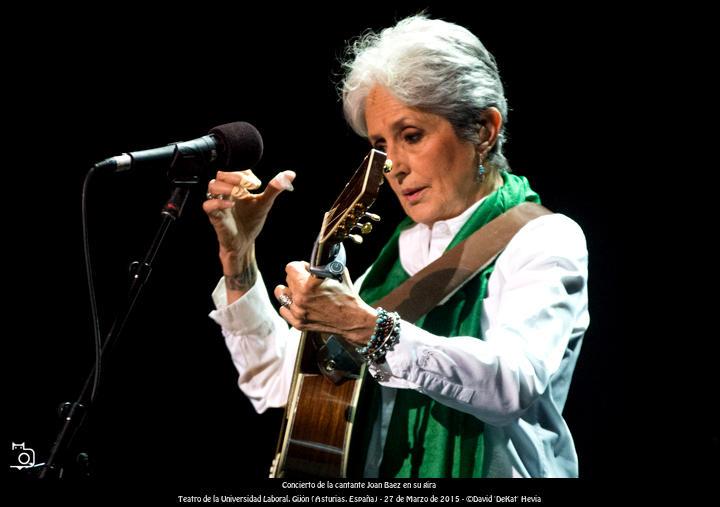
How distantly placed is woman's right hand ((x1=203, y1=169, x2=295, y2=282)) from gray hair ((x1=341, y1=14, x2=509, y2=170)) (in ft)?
1.38

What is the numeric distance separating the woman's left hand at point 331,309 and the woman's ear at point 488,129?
0.81 meters

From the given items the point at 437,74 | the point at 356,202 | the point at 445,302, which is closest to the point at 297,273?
the point at 356,202

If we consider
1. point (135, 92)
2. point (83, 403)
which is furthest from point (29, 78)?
point (83, 403)

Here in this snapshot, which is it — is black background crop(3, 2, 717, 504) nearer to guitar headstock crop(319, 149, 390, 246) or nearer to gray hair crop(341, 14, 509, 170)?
gray hair crop(341, 14, 509, 170)

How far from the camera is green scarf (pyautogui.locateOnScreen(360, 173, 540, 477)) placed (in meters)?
1.81

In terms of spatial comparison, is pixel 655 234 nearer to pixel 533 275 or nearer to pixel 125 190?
pixel 533 275

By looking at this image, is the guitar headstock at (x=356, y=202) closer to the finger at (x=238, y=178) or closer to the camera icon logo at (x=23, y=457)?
the finger at (x=238, y=178)

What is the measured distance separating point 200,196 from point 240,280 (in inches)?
36.3

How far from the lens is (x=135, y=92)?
9.36 feet

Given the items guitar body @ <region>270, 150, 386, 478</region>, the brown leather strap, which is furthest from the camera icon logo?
the brown leather strap

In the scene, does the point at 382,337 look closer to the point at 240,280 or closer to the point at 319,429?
the point at 319,429

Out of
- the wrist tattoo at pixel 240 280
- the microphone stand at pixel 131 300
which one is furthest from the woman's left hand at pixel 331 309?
the wrist tattoo at pixel 240 280

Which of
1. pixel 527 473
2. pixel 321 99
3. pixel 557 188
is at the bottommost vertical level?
pixel 527 473

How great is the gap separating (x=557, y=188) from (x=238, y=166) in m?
1.48
